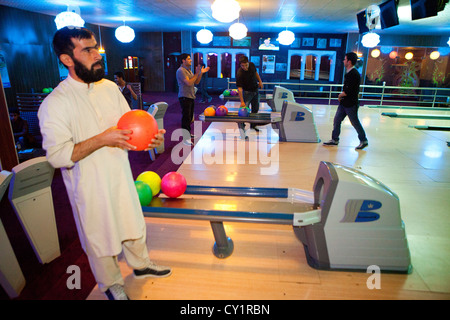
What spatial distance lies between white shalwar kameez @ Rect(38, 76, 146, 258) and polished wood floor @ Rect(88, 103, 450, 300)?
47cm

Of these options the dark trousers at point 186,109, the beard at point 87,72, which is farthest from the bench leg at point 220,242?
the dark trousers at point 186,109

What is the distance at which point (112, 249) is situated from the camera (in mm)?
1481

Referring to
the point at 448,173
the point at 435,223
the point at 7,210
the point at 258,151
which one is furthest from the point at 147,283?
the point at 448,173

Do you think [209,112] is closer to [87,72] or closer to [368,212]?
[368,212]

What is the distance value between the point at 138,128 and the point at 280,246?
4.64ft

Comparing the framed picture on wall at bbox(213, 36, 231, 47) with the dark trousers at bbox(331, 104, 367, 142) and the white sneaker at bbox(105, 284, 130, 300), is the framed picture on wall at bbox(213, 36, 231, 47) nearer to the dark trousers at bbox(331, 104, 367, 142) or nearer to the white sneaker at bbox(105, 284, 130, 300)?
the dark trousers at bbox(331, 104, 367, 142)

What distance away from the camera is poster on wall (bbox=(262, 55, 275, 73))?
1360 centimetres

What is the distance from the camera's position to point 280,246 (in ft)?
7.27

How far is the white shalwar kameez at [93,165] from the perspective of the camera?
1292mm

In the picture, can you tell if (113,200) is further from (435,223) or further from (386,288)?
(435,223)

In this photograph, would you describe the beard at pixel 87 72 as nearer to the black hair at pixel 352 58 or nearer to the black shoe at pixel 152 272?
the black shoe at pixel 152 272

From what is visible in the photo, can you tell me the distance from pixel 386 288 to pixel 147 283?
1436 mm

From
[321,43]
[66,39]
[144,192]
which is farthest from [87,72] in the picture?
[321,43]

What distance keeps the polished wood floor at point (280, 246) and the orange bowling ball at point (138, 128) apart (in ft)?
2.99
